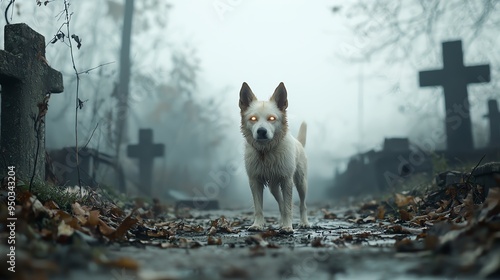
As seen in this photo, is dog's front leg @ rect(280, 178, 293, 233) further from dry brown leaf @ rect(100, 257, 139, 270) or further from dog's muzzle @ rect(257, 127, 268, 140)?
dry brown leaf @ rect(100, 257, 139, 270)

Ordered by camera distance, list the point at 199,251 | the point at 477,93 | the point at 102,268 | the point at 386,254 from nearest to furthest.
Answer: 1. the point at 102,268
2. the point at 386,254
3. the point at 199,251
4. the point at 477,93

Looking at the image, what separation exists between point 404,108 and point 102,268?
A: 15617 mm

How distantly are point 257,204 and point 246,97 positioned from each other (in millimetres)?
1424

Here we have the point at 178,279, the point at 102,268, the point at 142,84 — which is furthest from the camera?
the point at 142,84

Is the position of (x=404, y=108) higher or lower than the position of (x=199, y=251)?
higher

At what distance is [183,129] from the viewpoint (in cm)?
2544

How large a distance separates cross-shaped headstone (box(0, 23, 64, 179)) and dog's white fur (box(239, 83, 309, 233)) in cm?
251

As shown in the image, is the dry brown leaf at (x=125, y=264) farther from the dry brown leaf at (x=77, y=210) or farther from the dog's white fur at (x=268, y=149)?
the dog's white fur at (x=268, y=149)

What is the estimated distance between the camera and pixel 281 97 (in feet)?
21.5

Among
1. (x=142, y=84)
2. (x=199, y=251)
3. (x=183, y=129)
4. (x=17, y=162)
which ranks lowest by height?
(x=199, y=251)

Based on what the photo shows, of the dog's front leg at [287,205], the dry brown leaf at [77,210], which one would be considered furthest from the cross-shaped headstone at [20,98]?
the dog's front leg at [287,205]

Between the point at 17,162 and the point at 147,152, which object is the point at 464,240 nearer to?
the point at 17,162

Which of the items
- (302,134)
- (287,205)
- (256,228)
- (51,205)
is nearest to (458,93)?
(302,134)

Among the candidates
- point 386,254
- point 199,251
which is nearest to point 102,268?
point 199,251
